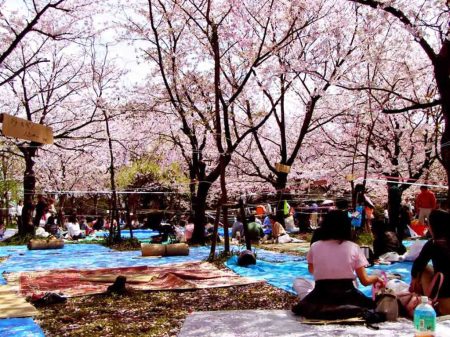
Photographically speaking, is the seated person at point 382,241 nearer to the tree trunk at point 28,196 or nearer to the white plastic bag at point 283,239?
the white plastic bag at point 283,239

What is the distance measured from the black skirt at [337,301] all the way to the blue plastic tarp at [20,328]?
8.63 ft

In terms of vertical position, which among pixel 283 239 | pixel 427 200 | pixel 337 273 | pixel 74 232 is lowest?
pixel 283 239

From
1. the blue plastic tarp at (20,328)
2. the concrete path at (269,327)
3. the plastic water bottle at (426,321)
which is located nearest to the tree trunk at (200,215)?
the concrete path at (269,327)

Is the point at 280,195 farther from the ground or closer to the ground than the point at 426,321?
farther from the ground

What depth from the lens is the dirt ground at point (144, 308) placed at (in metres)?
5.19

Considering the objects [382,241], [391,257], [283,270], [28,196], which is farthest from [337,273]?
[28,196]

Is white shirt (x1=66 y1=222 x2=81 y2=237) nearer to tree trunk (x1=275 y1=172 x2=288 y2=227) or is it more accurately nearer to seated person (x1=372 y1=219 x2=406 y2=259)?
tree trunk (x1=275 y1=172 x2=288 y2=227)

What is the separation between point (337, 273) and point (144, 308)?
2472mm

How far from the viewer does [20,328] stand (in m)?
5.26

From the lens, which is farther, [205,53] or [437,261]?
[205,53]

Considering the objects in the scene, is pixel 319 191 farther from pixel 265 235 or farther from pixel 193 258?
pixel 193 258

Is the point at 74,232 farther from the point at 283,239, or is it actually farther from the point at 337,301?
the point at 337,301

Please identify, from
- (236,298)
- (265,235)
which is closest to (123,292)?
(236,298)

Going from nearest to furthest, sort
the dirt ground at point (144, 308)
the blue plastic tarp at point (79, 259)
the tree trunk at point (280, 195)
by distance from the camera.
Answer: the dirt ground at point (144, 308) → the blue plastic tarp at point (79, 259) → the tree trunk at point (280, 195)
